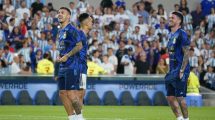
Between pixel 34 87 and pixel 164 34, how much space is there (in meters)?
7.63

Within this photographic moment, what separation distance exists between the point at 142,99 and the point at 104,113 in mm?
5059

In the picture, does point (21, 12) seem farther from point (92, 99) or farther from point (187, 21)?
point (187, 21)

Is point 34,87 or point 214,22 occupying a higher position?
point 214,22

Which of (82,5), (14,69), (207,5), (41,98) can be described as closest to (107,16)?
(82,5)

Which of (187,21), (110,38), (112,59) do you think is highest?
(187,21)

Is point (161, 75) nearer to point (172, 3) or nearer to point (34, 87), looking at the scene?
point (34, 87)

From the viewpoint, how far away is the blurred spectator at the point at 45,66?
1116 inches

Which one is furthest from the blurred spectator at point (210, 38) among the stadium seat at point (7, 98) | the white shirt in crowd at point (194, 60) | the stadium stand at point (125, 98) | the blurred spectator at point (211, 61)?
the stadium seat at point (7, 98)

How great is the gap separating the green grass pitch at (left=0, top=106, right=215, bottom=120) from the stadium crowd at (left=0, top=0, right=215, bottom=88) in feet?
12.1

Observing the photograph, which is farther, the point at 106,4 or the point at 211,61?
the point at 106,4

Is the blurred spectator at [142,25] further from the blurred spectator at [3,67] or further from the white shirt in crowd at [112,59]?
the blurred spectator at [3,67]

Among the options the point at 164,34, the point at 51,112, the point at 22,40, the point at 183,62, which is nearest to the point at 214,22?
the point at 164,34

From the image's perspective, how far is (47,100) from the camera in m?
27.2

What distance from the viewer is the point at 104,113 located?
2283cm
